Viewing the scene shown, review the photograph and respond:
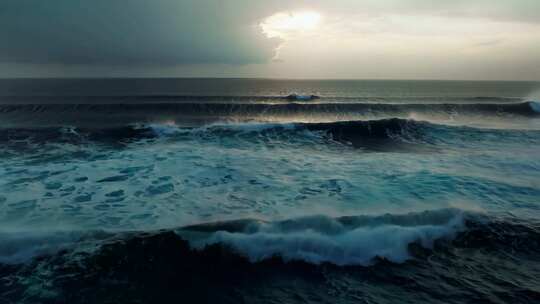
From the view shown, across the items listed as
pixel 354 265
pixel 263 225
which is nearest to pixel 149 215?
pixel 263 225

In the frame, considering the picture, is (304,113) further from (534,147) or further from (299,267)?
(299,267)

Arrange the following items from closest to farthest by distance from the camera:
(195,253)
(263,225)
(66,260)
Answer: (66,260) < (195,253) < (263,225)

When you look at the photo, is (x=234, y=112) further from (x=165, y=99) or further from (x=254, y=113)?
(x=165, y=99)

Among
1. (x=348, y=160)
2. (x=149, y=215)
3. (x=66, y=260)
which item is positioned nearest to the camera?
(x=66, y=260)

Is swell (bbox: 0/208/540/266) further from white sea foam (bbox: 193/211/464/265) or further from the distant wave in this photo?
the distant wave

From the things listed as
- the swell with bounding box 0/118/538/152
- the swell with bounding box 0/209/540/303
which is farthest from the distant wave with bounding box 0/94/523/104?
the swell with bounding box 0/209/540/303

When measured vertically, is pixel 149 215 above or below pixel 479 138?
below

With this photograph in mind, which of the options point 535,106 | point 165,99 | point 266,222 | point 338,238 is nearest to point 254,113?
point 165,99

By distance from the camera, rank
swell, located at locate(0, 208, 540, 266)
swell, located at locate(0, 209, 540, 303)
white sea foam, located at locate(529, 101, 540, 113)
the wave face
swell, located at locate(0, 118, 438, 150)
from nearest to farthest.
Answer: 1. swell, located at locate(0, 209, 540, 303)
2. swell, located at locate(0, 208, 540, 266)
3. swell, located at locate(0, 118, 438, 150)
4. the wave face
5. white sea foam, located at locate(529, 101, 540, 113)

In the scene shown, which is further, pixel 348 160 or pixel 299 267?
pixel 348 160
